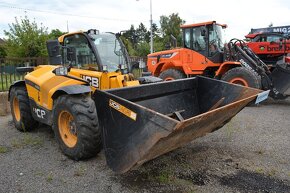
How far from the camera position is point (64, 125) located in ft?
14.9

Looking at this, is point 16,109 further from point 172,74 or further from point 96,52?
point 172,74

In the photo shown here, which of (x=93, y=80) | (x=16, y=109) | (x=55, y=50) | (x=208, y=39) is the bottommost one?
(x=16, y=109)

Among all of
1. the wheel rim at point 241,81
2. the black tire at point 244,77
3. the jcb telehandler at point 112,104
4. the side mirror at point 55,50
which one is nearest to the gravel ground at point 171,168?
the jcb telehandler at point 112,104

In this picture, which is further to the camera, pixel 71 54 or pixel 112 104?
pixel 71 54

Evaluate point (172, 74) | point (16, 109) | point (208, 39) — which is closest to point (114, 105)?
point (16, 109)

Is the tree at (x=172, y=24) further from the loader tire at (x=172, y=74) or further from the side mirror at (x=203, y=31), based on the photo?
the side mirror at (x=203, y=31)

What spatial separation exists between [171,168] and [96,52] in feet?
7.74

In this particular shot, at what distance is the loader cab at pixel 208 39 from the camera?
973 cm

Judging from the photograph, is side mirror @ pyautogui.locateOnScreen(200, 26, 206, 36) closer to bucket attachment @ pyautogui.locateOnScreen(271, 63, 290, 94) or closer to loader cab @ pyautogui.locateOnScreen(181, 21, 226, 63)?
loader cab @ pyautogui.locateOnScreen(181, 21, 226, 63)

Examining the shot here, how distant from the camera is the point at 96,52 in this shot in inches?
205

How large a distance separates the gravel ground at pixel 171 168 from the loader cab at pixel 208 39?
4578 mm

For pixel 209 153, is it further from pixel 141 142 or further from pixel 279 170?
pixel 141 142

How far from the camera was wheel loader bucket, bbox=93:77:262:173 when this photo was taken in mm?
3080

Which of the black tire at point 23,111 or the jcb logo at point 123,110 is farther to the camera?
the black tire at point 23,111
